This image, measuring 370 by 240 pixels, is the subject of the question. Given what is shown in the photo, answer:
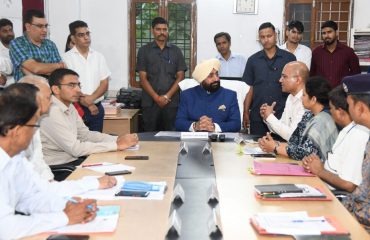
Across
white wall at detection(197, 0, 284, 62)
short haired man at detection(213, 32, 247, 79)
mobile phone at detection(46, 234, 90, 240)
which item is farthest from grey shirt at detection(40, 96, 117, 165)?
white wall at detection(197, 0, 284, 62)

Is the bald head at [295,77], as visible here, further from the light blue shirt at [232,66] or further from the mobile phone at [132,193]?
the light blue shirt at [232,66]

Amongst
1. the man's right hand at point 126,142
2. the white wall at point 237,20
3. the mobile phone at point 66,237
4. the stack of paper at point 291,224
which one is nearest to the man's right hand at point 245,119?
the man's right hand at point 126,142

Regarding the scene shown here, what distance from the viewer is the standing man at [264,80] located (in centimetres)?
459

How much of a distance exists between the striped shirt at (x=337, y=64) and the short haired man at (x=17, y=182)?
3972mm

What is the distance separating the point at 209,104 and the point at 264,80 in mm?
790

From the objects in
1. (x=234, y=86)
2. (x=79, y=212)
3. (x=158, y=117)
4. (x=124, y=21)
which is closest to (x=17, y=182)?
(x=79, y=212)

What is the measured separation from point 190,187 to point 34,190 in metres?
0.73

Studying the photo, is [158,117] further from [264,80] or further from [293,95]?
[293,95]

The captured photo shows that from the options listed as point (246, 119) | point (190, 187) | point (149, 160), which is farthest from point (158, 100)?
point (190, 187)

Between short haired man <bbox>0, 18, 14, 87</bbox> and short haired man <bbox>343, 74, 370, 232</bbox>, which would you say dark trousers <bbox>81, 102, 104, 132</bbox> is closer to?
short haired man <bbox>0, 18, 14, 87</bbox>

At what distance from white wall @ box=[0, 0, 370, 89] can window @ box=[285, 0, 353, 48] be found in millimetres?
198

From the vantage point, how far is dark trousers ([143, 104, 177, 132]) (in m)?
5.30

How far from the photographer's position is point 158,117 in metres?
5.33

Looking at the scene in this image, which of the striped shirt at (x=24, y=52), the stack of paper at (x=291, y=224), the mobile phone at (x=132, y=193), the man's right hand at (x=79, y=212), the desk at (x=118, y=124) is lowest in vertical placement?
the desk at (x=118, y=124)
